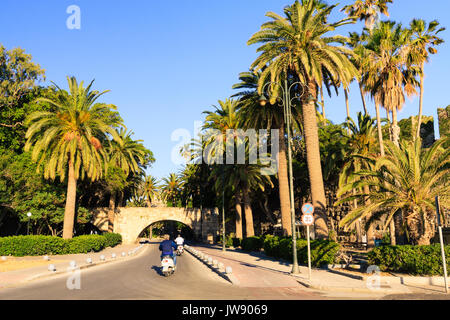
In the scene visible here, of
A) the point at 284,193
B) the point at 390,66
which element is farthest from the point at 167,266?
the point at 390,66

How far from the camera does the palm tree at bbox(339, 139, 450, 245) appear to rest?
15.4 m

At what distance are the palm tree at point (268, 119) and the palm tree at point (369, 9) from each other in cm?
2008

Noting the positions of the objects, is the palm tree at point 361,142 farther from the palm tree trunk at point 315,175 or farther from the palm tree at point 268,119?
the palm tree trunk at point 315,175

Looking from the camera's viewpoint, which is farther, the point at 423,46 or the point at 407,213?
the point at 423,46

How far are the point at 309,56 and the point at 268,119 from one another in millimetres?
6885

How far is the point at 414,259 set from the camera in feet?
45.1

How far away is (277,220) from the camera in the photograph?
5622 cm

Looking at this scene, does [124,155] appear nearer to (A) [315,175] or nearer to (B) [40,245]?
(B) [40,245]

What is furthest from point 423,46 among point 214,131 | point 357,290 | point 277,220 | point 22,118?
point 22,118

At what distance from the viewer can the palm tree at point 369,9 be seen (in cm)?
3997

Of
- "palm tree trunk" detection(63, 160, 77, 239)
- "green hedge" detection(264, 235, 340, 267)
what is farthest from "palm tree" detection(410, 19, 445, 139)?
"palm tree trunk" detection(63, 160, 77, 239)

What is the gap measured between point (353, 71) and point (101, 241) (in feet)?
97.3
